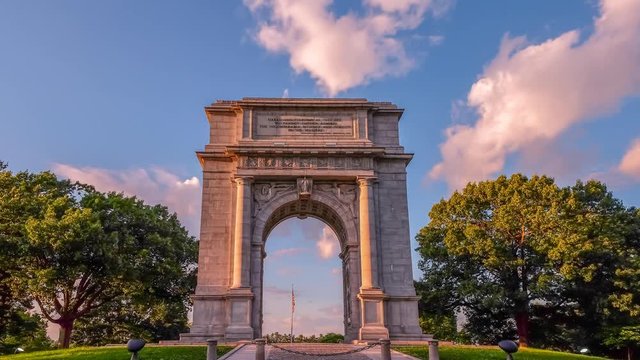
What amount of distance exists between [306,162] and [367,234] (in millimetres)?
5435

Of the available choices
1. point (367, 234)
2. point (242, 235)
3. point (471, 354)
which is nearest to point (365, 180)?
point (367, 234)

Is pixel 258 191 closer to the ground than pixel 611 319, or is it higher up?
higher up

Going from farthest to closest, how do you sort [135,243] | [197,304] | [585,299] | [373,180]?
[585,299] < [135,243] < [373,180] < [197,304]

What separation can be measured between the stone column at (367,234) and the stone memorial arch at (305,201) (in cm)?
6

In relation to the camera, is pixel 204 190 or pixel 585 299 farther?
pixel 585 299

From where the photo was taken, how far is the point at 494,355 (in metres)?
21.7

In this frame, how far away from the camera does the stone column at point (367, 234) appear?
28.8 m

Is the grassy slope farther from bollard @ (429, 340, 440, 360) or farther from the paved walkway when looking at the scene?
bollard @ (429, 340, 440, 360)

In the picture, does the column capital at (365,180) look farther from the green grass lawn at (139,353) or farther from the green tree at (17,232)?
the green tree at (17,232)

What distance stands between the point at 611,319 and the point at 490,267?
828cm

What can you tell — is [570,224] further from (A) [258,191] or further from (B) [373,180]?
(A) [258,191]

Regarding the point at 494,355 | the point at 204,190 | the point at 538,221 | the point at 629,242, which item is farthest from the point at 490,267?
the point at 204,190

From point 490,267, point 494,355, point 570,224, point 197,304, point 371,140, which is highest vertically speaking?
point 371,140

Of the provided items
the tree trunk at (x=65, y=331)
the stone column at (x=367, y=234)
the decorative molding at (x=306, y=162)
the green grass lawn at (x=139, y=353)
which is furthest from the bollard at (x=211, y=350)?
the tree trunk at (x=65, y=331)
